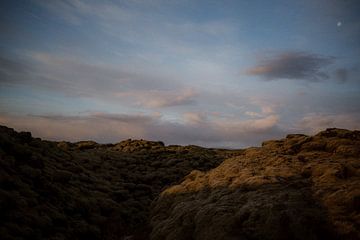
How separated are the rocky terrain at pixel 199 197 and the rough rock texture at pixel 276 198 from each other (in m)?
0.06

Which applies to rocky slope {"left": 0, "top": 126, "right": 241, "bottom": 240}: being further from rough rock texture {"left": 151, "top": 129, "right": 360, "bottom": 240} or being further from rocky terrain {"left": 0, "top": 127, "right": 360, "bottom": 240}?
rough rock texture {"left": 151, "top": 129, "right": 360, "bottom": 240}

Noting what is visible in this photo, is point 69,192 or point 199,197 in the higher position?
point 199,197

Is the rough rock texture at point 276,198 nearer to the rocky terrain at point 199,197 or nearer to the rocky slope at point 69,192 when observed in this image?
the rocky terrain at point 199,197

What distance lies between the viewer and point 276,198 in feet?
65.1

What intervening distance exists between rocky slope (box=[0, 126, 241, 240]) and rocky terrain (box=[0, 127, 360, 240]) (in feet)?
0.30

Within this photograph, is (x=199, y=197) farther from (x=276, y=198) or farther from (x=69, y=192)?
(x=69, y=192)

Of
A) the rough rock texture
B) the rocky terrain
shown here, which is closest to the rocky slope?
the rocky terrain

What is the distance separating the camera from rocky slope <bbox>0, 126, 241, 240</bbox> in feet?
66.4

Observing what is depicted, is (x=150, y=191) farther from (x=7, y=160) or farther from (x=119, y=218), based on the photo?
(x=7, y=160)

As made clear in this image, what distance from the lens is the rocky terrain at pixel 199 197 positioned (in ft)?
59.1

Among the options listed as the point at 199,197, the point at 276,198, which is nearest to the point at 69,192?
the point at 199,197

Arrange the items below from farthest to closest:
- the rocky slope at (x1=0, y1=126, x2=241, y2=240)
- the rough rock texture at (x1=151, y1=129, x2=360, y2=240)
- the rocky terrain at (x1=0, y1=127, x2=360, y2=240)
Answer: the rocky slope at (x1=0, y1=126, x2=241, y2=240)
the rocky terrain at (x1=0, y1=127, x2=360, y2=240)
the rough rock texture at (x1=151, y1=129, x2=360, y2=240)

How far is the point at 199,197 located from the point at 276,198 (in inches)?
292

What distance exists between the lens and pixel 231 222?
18.9 metres
